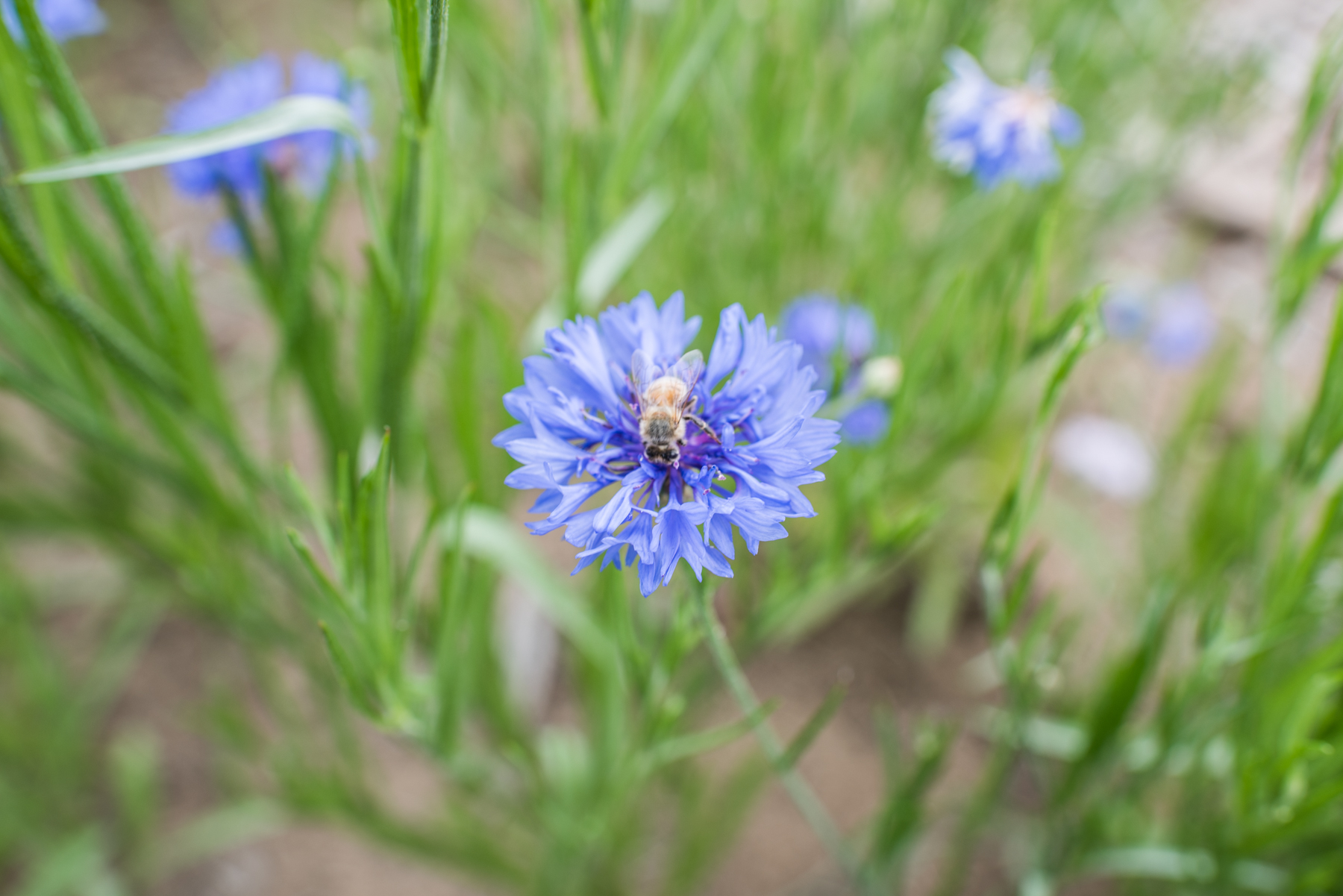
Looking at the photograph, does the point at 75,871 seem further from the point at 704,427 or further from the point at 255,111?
the point at 704,427

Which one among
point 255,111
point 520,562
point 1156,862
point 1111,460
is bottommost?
point 1156,862

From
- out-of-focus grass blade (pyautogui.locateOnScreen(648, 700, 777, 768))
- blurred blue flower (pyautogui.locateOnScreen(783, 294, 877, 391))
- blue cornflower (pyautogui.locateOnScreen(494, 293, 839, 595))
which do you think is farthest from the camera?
blurred blue flower (pyautogui.locateOnScreen(783, 294, 877, 391))

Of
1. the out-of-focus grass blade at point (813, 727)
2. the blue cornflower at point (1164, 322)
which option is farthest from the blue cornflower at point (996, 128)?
the blue cornflower at point (1164, 322)

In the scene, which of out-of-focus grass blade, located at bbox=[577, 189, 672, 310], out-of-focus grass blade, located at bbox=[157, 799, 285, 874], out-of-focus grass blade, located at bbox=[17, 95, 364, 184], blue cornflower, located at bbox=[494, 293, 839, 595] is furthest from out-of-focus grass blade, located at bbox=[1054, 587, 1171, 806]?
out-of-focus grass blade, located at bbox=[157, 799, 285, 874]

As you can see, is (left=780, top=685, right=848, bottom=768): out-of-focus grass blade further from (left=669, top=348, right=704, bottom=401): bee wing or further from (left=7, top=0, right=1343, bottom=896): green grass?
(left=669, top=348, right=704, bottom=401): bee wing

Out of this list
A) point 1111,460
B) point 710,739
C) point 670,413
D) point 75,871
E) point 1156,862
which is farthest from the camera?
point 1111,460

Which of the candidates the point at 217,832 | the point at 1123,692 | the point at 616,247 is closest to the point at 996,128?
the point at 616,247
